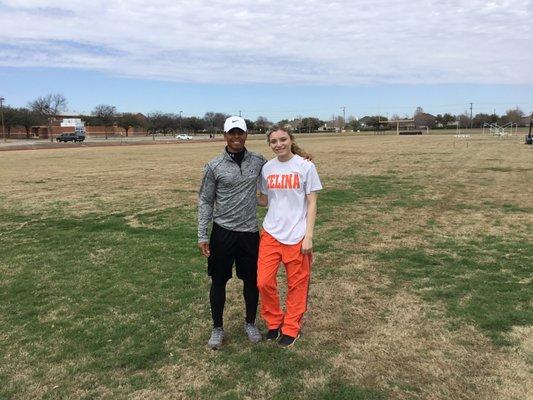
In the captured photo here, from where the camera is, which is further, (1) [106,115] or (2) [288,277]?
(1) [106,115]

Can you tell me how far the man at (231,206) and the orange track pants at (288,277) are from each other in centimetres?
12

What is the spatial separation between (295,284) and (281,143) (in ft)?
3.78

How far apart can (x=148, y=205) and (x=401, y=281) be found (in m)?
7.38

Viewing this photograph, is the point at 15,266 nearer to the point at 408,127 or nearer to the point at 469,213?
the point at 469,213

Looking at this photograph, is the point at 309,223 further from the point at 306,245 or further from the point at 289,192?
the point at 289,192

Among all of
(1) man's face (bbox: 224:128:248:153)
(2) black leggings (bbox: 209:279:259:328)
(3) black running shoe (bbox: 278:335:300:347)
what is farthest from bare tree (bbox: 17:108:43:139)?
(3) black running shoe (bbox: 278:335:300:347)

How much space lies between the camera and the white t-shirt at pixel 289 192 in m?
3.91

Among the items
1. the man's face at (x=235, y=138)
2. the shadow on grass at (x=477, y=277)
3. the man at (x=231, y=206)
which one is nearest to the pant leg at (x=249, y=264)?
the man at (x=231, y=206)

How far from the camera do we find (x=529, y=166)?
2041 centimetres

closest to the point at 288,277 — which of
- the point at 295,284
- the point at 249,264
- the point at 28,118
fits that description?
the point at 295,284

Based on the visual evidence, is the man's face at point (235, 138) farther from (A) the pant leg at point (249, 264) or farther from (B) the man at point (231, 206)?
(A) the pant leg at point (249, 264)

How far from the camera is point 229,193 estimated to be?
12.8 feet

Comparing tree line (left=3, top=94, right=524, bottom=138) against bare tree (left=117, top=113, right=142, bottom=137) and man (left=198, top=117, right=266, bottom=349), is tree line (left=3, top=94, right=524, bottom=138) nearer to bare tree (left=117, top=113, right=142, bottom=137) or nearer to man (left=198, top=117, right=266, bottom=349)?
bare tree (left=117, top=113, right=142, bottom=137)

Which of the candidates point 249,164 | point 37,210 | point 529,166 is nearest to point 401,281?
point 249,164
